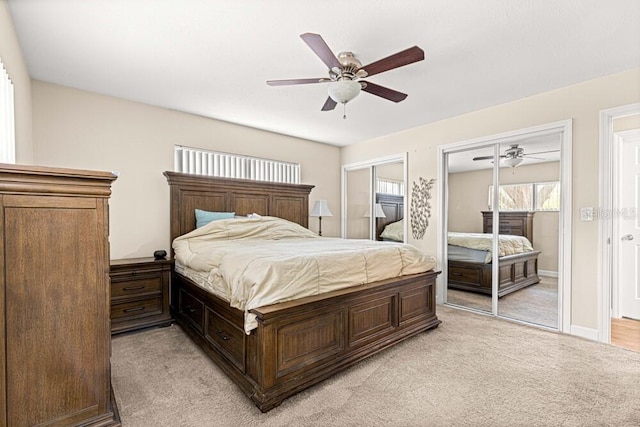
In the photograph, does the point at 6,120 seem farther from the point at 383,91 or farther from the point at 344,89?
the point at 383,91

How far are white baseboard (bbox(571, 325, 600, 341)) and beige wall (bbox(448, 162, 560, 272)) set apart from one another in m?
0.61

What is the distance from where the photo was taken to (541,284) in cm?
366

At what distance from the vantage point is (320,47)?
196cm

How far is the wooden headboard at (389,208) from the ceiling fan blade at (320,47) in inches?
122

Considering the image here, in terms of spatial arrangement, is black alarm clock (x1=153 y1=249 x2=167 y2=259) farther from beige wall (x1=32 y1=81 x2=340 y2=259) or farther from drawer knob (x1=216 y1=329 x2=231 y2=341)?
drawer knob (x1=216 y1=329 x2=231 y2=341)

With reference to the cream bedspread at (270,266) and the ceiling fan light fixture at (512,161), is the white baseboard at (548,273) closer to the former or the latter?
the ceiling fan light fixture at (512,161)

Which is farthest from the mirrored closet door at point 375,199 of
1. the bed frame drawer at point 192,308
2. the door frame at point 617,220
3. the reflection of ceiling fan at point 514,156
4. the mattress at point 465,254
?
the bed frame drawer at point 192,308

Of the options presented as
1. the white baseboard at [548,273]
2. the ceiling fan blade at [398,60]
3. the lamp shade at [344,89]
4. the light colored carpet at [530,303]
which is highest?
the ceiling fan blade at [398,60]

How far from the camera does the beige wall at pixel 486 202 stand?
135 inches

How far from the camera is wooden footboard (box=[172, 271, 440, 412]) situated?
1.95 m

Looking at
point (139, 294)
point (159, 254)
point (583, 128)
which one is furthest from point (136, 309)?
point (583, 128)

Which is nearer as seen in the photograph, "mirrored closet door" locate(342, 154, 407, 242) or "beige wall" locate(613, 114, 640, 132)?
"beige wall" locate(613, 114, 640, 132)

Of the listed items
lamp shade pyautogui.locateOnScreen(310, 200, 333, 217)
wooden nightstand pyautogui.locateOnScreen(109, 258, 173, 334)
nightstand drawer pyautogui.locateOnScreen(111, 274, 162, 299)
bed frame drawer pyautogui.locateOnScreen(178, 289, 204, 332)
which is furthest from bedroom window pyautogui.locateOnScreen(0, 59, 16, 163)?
lamp shade pyautogui.locateOnScreen(310, 200, 333, 217)

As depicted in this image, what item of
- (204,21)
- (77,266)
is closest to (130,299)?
(77,266)
